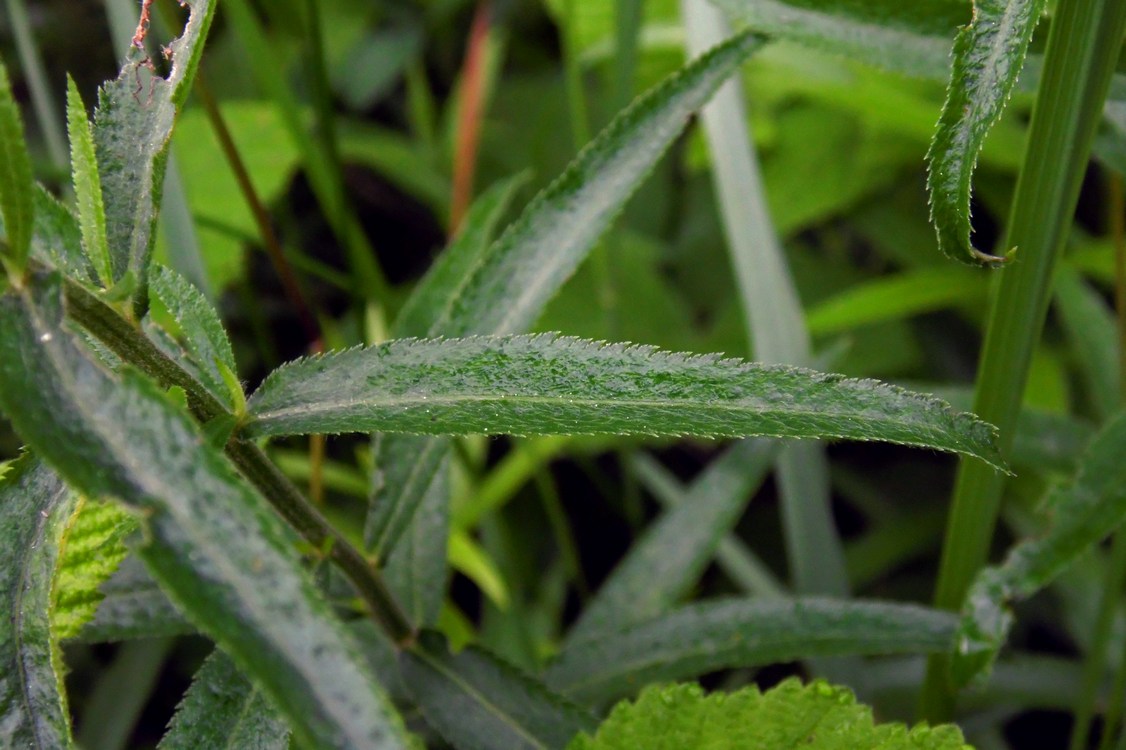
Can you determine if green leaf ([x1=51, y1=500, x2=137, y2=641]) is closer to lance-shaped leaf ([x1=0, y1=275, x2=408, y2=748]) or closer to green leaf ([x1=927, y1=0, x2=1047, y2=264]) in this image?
lance-shaped leaf ([x1=0, y1=275, x2=408, y2=748])

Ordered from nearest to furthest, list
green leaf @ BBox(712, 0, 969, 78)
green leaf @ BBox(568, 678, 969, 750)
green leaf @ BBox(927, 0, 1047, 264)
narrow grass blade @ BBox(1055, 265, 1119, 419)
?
green leaf @ BBox(927, 0, 1047, 264), green leaf @ BBox(568, 678, 969, 750), green leaf @ BBox(712, 0, 969, 78), narrow grass blade @ BBox(1055, 265, 1119, 419)

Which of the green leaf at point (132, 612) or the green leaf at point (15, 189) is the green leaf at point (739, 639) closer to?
the green leaf at point (132, 612)

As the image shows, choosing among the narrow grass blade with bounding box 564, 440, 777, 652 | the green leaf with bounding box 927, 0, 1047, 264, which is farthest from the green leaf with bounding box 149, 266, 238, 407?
the narrow grass blade with bounding box 564, 440, 777, 652

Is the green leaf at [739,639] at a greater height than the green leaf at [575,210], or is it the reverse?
the green leaf at [575,210]

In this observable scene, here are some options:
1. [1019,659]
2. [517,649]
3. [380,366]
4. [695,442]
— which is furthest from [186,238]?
[1019,659]

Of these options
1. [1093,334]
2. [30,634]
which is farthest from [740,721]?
[1093,334]

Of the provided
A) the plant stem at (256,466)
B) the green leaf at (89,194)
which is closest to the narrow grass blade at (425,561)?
the plant stem at (256,466)
